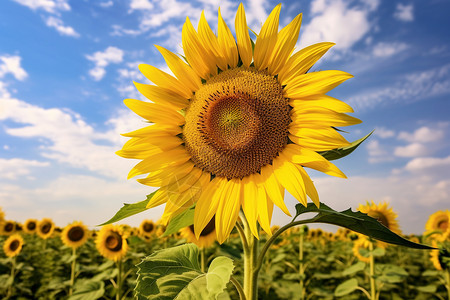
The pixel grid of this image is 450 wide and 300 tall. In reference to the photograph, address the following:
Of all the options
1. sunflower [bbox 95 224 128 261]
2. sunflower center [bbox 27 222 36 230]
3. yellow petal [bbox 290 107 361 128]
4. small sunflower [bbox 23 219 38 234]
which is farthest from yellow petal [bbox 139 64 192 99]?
sunflower center [bbox 27 222 36 230]

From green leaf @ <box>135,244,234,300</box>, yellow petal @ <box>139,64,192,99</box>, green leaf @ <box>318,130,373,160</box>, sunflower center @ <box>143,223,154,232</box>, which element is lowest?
green leaf @ <box>135,244,234,300</box>

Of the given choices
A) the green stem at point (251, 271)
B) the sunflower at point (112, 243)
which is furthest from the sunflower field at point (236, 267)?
the green stem at point (251, 271)

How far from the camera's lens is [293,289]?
6047 millimetres

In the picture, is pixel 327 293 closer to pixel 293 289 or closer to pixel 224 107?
pixel 293 289

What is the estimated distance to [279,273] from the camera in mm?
8812

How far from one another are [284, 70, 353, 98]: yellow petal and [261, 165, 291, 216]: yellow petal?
0.39 meters

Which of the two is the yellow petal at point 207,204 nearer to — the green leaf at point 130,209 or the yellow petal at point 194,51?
the green leaf at point 130,209

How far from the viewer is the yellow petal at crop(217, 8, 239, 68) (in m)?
1.74

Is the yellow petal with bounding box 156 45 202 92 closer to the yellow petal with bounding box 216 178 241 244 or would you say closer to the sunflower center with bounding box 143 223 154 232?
the yellow petal with bounding box 216 178 241 244

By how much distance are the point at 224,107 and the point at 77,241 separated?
7.50 meters

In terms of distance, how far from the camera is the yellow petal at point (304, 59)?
165 centimetres

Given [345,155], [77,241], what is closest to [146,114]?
[345,155]

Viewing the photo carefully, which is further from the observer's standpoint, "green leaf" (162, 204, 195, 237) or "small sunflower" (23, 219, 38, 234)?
"small sunflower" (23, 219, 38, 234)

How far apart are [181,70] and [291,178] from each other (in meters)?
0.77
